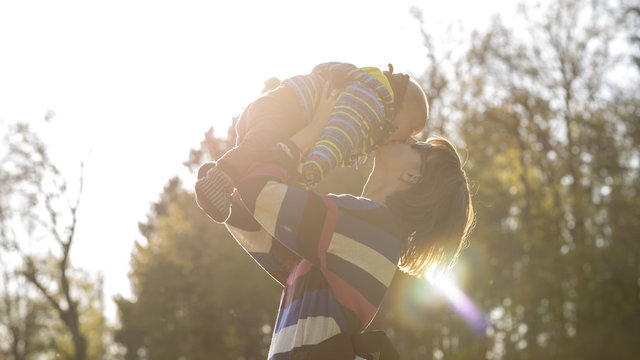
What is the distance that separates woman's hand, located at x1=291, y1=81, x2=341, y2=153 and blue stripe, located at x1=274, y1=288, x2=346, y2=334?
43 centimetres

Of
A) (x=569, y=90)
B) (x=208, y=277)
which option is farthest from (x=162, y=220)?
(x=569, y=90)

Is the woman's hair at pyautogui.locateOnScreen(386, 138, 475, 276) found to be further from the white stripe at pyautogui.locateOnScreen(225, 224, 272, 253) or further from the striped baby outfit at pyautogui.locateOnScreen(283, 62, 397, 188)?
the white stripe at pyautogui.locateOnScreen(225, 224, 272, 253)

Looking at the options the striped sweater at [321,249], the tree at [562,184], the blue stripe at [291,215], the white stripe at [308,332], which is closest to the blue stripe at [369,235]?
the striped sweater at [321,249]

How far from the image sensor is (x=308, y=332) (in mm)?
2055

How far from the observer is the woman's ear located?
2.40m

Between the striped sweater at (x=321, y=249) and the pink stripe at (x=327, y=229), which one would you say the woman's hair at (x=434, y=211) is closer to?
the striped sweater at (x=321, y=249)

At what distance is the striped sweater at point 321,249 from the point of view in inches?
78.1

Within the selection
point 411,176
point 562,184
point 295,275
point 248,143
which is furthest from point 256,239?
point 562,184

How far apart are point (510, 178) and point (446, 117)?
14.9 feet

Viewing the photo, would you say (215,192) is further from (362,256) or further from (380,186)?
(380,186)

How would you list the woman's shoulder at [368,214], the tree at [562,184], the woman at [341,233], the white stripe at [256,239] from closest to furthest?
1. the woman at [341,233]
2. the woman's shoulder at [368,214]
3. the white stripe at [256,239]
4. the tree at [562,184]

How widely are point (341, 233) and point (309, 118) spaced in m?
0.35

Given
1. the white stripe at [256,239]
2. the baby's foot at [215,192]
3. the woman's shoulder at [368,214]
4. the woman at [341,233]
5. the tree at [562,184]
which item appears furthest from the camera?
the tree at [562,184]

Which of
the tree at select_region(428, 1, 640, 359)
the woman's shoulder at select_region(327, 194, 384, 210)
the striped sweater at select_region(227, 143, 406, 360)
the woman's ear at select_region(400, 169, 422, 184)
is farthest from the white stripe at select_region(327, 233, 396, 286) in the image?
the tree at select_region(428, 1, 640, 359)
